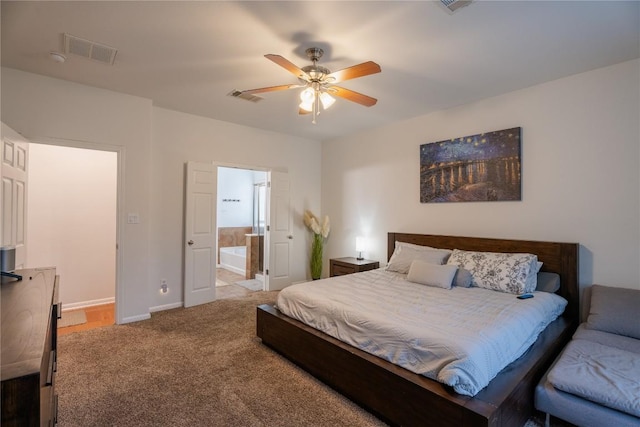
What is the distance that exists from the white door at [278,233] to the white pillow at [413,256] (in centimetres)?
204

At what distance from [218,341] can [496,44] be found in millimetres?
3640

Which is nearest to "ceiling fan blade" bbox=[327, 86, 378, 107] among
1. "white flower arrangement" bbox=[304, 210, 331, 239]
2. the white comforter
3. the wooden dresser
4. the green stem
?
the white comforter

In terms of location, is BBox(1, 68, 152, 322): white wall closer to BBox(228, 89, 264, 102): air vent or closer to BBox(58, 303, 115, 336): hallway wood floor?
BBox(58, 303, 115, 336): hallway wood floor

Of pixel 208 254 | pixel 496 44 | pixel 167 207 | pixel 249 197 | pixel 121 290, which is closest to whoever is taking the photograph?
pixel 496 44

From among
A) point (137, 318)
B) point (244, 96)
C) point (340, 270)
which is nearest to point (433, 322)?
point (340, 270)

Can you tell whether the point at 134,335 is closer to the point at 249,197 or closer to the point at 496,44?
the point at 496,44

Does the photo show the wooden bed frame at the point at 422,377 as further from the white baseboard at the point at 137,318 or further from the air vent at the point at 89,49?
the air vent at the point at 89,49

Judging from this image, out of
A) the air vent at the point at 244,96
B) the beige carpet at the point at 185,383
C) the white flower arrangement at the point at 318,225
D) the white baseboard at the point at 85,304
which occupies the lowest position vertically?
the beige carpet at the point at 185,383

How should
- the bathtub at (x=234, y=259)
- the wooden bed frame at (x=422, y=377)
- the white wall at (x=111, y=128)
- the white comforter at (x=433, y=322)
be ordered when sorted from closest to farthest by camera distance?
the wooden bed frame at (x=422, y=377) < the white comforter at (x=433, y=322) < the white wall at (x=111, y=128) < the bathtub at (x=234, y=259)

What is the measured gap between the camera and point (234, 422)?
1.93m

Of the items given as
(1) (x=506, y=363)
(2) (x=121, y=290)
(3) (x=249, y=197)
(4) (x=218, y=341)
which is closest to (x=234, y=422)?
(4) (x=218, y=341)

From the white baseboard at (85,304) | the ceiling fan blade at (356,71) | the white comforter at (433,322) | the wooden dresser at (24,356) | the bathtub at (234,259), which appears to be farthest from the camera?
the bathtub at (234,259)

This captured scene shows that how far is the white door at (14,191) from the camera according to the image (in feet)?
8.29

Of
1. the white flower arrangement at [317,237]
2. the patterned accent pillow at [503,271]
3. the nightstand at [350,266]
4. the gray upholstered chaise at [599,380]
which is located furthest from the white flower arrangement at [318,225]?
the gray upholstered chaise at [599,380]
